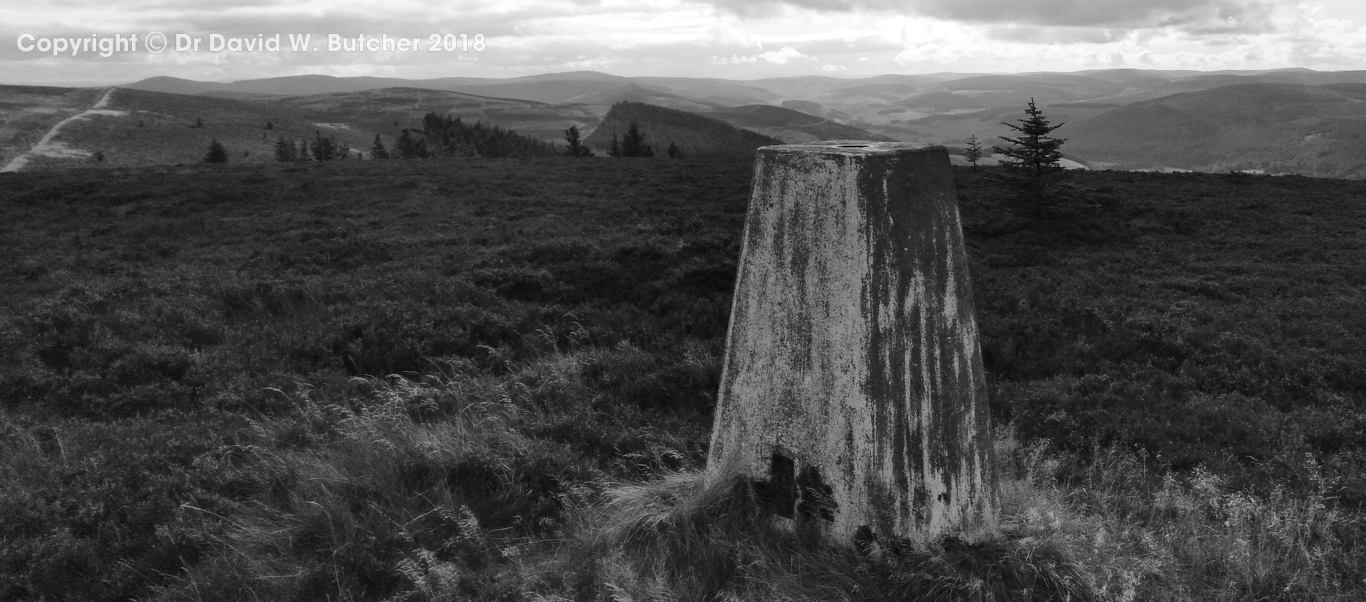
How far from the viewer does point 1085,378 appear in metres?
8.12

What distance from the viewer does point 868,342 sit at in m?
3.67

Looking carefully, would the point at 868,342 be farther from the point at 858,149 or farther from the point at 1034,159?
the point at 1034,159

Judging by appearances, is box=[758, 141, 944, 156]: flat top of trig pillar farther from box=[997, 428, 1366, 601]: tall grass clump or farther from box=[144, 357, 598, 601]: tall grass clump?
box=[144, 357, 598, 601]: tall grass clump

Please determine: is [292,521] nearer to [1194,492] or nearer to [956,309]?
[956,309]

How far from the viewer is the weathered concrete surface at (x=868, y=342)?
365cm

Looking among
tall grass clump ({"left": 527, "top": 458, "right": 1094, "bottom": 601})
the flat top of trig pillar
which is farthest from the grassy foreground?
the flat top of trig pillar

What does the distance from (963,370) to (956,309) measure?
302 mm

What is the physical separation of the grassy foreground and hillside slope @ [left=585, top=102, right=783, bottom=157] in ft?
259

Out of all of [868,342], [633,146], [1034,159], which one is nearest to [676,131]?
[633,146]

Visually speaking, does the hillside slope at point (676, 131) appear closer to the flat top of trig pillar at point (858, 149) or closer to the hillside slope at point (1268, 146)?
the hillside slope at point (1268, 146)

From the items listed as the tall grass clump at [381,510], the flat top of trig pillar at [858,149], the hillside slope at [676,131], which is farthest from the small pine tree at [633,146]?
the flat top of trig pillar at [858,149]

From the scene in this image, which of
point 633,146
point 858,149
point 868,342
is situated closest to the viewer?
point 868,342

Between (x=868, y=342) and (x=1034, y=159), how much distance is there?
58.4 ft

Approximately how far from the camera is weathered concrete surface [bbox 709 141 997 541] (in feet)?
12.0
